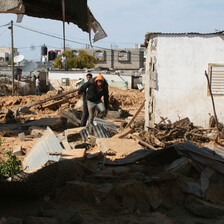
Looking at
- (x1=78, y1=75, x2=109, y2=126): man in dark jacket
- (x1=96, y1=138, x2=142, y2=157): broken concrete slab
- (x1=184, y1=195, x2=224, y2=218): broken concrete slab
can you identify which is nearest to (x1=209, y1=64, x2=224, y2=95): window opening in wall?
(x1=78, y1=75, x2=109, y2=126): man in dark jacket

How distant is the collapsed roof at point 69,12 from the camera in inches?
219

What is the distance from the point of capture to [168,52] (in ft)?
31.7

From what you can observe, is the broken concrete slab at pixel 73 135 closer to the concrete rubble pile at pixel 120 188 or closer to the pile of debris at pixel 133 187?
the concrete rubble pile at pixel 120 188

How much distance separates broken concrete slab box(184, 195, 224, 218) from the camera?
4.36m

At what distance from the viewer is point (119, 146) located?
25.8ft

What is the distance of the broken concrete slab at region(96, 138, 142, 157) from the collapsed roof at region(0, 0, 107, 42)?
2734 millimetres

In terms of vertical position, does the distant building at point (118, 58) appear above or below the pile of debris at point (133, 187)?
above

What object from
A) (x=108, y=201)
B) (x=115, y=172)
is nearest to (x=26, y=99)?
(x=115, y=172)

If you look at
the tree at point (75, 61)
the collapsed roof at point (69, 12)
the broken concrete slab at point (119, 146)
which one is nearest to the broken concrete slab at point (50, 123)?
the broken concrete slab at point (119, 146)

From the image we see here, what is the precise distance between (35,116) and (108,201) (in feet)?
37.1

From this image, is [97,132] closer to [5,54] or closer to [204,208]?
[204,208]

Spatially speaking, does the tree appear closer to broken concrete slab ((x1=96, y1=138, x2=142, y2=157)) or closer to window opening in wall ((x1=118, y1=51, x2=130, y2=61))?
window opening in wall ((x1=118, y1=51, x2=130, y2=61))

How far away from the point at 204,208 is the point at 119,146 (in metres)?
3.63

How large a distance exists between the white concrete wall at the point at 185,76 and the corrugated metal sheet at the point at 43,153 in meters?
3.61
